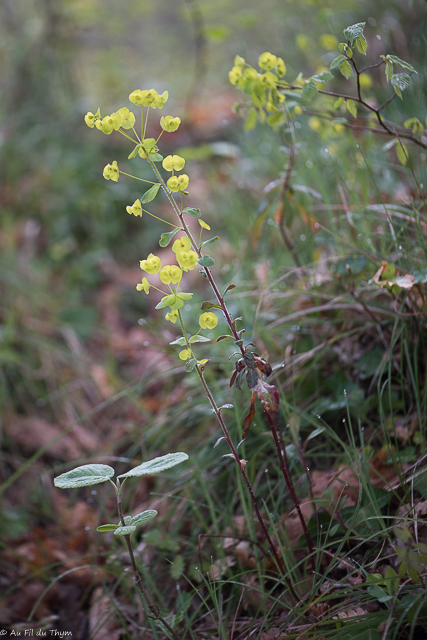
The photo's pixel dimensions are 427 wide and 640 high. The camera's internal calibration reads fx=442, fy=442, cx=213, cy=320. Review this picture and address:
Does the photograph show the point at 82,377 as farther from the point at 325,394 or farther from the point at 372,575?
the point at 372,575

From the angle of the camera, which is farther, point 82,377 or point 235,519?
point 82,377

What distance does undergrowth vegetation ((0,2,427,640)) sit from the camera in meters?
0.81

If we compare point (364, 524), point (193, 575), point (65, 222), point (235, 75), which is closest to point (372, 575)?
point (364, 524)

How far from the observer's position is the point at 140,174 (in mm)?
2875

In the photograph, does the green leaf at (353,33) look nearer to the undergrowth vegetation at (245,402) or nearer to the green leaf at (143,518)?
the undergrowth vegetation at (245,402)

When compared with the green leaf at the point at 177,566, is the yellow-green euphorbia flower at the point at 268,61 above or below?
above

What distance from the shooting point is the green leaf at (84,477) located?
0.74 meters

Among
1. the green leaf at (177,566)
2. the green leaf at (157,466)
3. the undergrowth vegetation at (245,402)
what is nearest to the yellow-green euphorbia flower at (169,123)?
the undergrowth vegetation at (245,402)

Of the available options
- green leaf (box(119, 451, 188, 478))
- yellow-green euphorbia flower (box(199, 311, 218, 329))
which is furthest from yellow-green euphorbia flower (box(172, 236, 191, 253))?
green leaf (box(119, 451, 188, 478))

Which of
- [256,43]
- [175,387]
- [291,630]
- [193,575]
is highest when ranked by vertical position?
[256,43]

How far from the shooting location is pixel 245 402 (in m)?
1.27

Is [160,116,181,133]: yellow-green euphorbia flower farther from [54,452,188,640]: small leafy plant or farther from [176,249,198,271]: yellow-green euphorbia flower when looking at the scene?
[54,452,188,640]: small leafy plant

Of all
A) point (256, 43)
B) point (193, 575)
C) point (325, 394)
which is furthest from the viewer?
point (256, 43)

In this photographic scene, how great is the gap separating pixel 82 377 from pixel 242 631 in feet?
4.13
